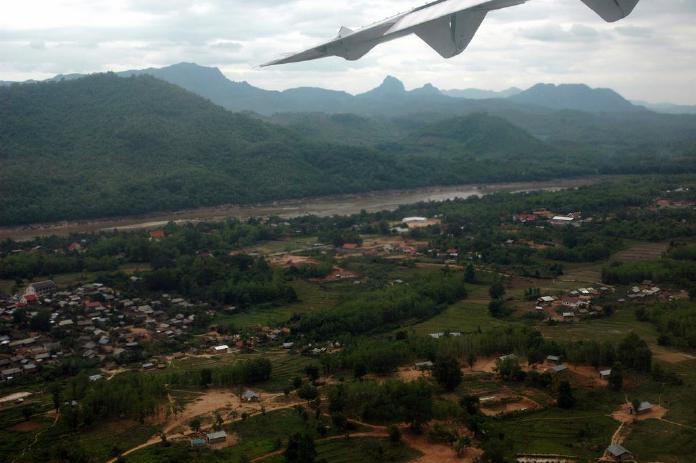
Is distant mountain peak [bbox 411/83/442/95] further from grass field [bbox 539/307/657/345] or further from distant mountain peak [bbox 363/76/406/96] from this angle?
grass field [bbox 539/307/657/345]

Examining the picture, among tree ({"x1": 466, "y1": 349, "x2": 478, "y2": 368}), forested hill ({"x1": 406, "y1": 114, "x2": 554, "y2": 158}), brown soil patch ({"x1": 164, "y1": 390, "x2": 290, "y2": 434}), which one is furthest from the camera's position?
forested hill ({"x1": 406, "y1": 114, "x2": 554, "y2": 158})

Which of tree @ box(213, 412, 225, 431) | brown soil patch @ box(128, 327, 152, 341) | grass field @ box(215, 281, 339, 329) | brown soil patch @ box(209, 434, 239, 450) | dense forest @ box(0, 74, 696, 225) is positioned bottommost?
grass field @ box(215, 281, 339, 329)

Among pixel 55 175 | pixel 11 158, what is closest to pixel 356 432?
pixel 55 175

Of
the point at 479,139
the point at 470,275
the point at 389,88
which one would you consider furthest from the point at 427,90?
the point at 470,275

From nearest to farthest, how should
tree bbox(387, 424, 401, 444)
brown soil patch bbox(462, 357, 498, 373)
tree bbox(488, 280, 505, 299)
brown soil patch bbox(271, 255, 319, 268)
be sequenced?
tree bbox(387, 424, 401, 444) → brown soil patch bbox(462, 357, 498, 373) → tree bbox(488, 280, 505, 299) → brown soil patch bbox(271, 255, 319, 268)

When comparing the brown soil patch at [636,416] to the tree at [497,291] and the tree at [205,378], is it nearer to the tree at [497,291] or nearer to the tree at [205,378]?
the tree at [205,378]

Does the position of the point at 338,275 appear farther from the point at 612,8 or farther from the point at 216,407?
the point at 612,8

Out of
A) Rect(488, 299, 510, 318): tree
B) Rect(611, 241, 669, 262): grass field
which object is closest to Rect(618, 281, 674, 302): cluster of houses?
Rect(488, 299, 510, 318): tree

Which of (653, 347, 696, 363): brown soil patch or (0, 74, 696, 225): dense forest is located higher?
(0, 74, 696, 225): dense forest
